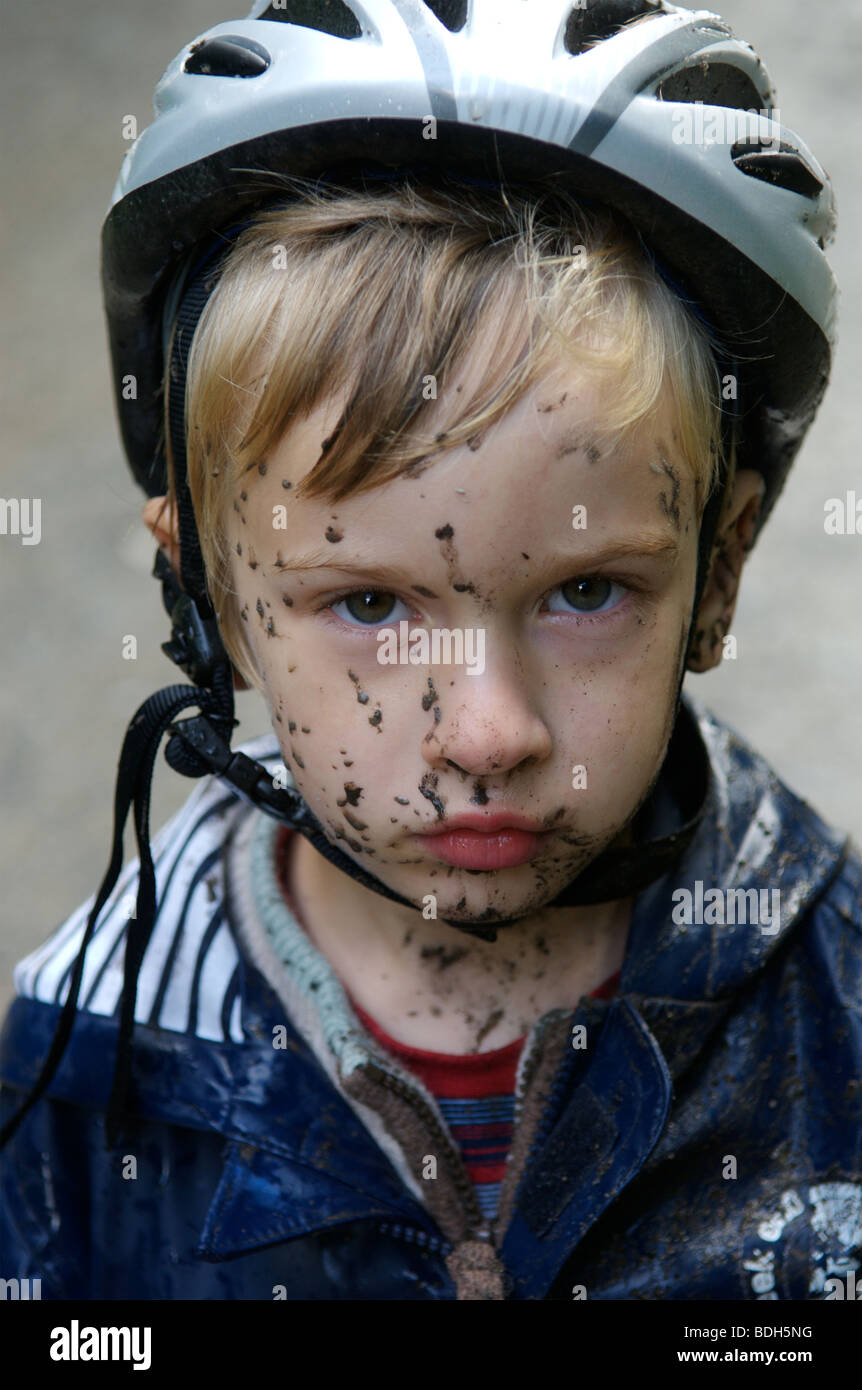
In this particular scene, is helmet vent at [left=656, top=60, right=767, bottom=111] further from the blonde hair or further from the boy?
the blonde hair

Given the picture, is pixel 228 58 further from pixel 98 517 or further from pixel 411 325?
pixel 98 517

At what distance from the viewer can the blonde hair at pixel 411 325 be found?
48.0 inches

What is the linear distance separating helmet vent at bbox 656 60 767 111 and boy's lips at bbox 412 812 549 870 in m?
0.72

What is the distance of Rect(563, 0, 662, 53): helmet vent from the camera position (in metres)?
1.40

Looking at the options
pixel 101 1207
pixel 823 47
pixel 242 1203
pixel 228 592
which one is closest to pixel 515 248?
pixel 228 592

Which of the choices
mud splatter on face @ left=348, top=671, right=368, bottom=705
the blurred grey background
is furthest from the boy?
the blurred grey background

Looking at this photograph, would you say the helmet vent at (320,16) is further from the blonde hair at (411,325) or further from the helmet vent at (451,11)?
the blonde hair at (411,325)

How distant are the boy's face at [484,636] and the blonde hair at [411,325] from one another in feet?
0.07

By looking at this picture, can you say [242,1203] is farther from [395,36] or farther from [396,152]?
[395,36]

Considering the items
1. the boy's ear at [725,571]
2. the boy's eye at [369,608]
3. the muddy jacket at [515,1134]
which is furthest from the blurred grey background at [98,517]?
the boy's eye at [369,608]

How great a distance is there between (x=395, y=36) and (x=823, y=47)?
10.5ft

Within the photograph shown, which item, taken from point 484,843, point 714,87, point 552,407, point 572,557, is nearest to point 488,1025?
point 484,843

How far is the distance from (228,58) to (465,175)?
0.30 m

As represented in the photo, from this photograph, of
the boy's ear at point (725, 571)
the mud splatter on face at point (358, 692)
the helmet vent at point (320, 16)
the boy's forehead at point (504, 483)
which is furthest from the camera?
the boy's ear at point (725, 571)
